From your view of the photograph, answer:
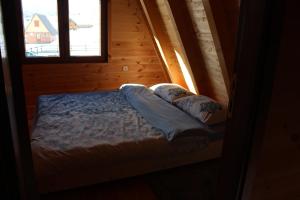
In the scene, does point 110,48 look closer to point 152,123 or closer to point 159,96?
point 159,96

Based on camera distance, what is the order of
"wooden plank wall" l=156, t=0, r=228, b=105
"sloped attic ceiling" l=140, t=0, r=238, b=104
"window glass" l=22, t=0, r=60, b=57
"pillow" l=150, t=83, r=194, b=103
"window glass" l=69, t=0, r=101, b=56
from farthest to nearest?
"window glass" l=69, t=0, r=101, b=56
"window glass" l=22, t=0, r=60, b=57
"pillow" l=150, t=83, r=194, b=103
"wooden plank wall" l=156, t=0, r=228, b=105
"sloped attic ceiling" l=140, t=0, r=238, b=104

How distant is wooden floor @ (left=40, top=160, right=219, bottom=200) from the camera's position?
2248 mm

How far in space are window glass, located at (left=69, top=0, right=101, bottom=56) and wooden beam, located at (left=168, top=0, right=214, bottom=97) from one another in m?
1.64

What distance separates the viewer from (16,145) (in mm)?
869

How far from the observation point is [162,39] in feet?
11.7

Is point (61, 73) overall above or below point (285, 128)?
below

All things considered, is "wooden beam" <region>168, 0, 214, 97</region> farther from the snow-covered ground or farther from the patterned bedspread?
the snow-covered ground

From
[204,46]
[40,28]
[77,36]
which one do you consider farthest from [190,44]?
[40,28]

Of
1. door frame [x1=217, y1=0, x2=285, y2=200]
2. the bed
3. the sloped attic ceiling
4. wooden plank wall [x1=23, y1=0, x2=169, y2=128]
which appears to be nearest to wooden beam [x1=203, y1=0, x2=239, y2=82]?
the sloped attic ceiling

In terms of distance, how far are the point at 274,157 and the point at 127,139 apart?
54.7 inches

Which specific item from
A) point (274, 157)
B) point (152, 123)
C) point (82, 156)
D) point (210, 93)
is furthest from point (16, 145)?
point (210, 93)

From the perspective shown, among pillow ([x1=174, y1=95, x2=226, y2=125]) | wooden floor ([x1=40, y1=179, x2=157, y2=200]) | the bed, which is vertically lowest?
wooden floor ([x1=40, y1=179, x2=157, y2=200])

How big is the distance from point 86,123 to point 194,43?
1.46 m

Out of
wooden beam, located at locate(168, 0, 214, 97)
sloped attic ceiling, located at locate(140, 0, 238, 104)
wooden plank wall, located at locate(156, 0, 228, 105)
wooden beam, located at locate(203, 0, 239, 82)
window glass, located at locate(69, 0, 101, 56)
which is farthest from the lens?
window glass, located at locate(69, 0, 101, 56)
